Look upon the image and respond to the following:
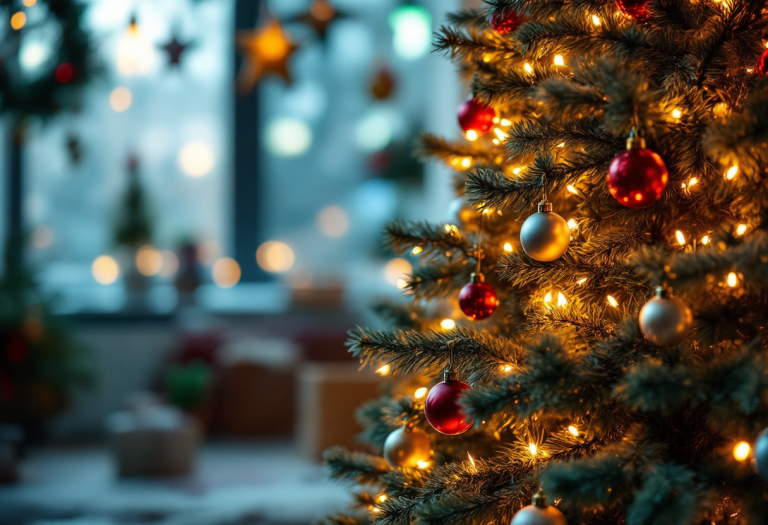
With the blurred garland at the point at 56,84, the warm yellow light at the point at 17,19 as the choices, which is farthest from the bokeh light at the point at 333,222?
the warm yellow light at the point at 17,19

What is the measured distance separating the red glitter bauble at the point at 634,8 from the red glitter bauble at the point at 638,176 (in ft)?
0.61

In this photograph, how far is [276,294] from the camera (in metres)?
3.25

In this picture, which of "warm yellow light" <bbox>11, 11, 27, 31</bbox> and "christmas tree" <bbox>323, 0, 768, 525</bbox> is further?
"warm yellow light" <bbox>11, 11, 27, 31</bbox>

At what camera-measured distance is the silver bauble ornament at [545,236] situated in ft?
2.42

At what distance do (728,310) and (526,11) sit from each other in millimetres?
430

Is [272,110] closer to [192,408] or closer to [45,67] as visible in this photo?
[45,67]

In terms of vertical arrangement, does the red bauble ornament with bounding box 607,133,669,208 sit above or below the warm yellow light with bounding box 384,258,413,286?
below

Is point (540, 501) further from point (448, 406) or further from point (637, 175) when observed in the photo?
point (637, 175)

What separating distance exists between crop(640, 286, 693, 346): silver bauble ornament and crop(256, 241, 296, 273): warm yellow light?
282 centimetres

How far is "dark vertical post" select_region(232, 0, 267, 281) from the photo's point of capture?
3229mm

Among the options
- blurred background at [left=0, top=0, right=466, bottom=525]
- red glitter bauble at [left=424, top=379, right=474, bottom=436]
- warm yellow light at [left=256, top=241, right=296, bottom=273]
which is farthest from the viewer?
warm yellow light at [left=256, top=241, right=296, bottom=273]

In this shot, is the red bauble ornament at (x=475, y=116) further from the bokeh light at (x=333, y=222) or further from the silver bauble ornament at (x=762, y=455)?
the bokeh light at (x=333, y=222)

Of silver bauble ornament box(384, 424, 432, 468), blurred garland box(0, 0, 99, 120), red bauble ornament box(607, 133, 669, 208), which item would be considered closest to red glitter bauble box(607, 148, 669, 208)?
red bauble ornament box(607, 133, 669, 208)

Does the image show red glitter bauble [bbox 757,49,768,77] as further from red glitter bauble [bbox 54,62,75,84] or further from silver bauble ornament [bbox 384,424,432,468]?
red glitter bauble [bbox 54,62,75,84]
